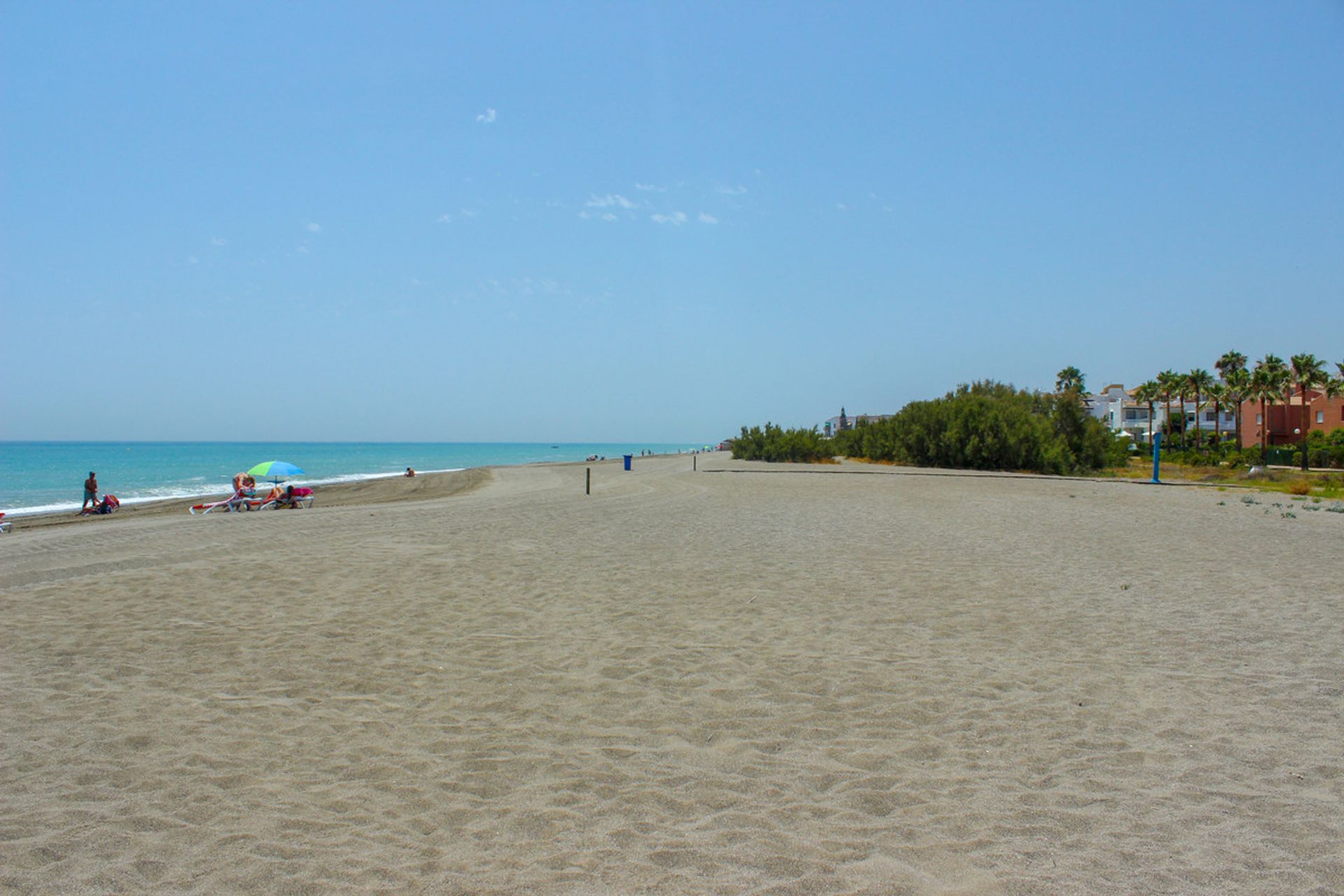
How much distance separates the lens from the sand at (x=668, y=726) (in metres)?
3.24

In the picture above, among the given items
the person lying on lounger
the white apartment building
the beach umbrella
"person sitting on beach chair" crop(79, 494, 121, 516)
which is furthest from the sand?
the white apartment building

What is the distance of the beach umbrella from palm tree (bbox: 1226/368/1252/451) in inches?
2239

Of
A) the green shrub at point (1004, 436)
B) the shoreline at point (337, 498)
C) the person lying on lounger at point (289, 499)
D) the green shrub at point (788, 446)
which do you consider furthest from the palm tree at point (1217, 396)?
the person lying on lounger at point (289, 499)

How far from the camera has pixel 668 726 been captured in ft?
15.6

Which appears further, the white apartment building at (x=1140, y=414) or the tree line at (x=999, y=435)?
the white apartment building at (x=1140, y=414)

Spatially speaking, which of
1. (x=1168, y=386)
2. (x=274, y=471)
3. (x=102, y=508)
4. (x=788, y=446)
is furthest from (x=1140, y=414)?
(x=102, y=508)

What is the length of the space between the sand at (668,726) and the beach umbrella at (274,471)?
13201 mm

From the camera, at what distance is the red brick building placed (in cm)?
5653

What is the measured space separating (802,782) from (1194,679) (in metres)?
3.46

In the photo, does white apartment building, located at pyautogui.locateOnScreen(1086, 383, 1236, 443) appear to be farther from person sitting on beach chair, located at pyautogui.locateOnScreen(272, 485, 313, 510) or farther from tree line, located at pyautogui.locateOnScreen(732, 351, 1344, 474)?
person sitting on beach chair, located at pyautogui.locateOnScreen(272, 485, 313, 510)

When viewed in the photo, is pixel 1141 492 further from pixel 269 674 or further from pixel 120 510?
pixel 120 510

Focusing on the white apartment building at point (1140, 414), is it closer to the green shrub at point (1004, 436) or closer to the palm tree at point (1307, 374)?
the palm tree at point (1307, 374)

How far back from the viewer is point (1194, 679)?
562cm

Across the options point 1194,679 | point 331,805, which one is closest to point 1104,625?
point 1194,679
